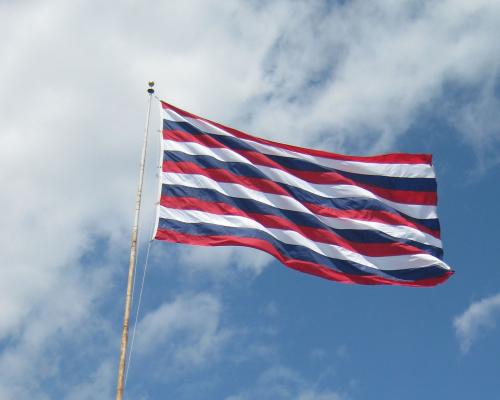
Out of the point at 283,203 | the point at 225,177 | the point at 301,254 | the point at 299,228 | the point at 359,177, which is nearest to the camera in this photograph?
the point at 301,254

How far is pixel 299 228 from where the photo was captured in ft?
81.0

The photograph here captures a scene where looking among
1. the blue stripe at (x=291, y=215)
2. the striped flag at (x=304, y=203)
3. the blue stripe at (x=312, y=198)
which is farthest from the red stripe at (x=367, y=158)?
the blue stripe at (x=291, y=215)

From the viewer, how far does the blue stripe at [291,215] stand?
77.5 feet

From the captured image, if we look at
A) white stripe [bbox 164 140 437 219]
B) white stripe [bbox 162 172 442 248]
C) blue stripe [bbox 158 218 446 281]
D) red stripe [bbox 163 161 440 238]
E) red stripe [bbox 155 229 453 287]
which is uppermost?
white stripe [bbox 164 140 437 219]

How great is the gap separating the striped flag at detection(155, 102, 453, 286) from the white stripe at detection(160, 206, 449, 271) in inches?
1.2

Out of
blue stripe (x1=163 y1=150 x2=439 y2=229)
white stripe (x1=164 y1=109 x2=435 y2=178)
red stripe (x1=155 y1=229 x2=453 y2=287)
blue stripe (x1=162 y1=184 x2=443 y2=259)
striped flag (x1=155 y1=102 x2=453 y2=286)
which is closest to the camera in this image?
red stripe (x1=155 y1=229 x2=453 y2=287)

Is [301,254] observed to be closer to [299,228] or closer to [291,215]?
[299,228]

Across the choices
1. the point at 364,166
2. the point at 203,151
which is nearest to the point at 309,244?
the point at 364,166

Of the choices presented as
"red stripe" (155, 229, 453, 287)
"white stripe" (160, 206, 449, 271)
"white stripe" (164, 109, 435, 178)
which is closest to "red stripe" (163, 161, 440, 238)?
"white stripe" (160, 206, 449, 271)

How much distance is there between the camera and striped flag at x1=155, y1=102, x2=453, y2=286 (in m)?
23.5

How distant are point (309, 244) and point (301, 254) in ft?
1.54

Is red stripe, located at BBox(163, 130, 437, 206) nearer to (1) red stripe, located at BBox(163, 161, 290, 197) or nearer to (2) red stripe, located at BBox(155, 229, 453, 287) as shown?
(1) red stripe, located at BBox(163, 161, 290, 197)

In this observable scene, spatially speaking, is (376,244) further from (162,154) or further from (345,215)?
(162,154)

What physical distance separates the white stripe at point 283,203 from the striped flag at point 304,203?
32 millimetres
